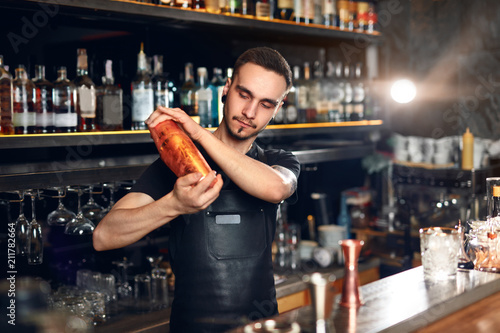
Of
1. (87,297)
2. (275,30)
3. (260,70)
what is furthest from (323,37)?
(87,297)

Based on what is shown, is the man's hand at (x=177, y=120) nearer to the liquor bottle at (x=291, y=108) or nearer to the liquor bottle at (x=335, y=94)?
the liquor bottle at (x=291, y=108)

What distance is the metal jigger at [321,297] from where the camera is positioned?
→ 1.16 m

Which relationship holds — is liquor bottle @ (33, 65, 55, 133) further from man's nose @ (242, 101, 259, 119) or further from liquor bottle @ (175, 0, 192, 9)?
man's nose @ (242, 101, 259, 119)

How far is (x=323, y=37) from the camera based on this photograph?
11.0 feet

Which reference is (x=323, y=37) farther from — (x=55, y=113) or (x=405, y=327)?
(x=405, y=327)

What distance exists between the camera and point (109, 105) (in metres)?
2.35

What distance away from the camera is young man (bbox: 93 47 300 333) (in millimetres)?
1624

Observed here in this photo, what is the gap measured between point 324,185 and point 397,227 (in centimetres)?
62

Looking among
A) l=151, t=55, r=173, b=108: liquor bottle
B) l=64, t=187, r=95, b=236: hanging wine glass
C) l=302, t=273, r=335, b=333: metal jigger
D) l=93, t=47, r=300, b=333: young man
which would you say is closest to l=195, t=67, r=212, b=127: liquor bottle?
l=151, t=55, r=173, b=108: liquor bottle

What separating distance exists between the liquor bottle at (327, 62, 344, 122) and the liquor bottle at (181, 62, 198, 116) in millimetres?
1050

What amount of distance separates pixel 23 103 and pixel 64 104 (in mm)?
162

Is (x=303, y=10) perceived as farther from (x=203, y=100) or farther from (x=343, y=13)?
(x=203, y=100)

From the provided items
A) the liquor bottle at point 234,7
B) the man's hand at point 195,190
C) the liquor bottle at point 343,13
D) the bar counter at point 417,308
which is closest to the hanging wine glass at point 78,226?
the man's hand at point 195,190

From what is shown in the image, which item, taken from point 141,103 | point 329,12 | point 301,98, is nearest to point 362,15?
point 329,12
